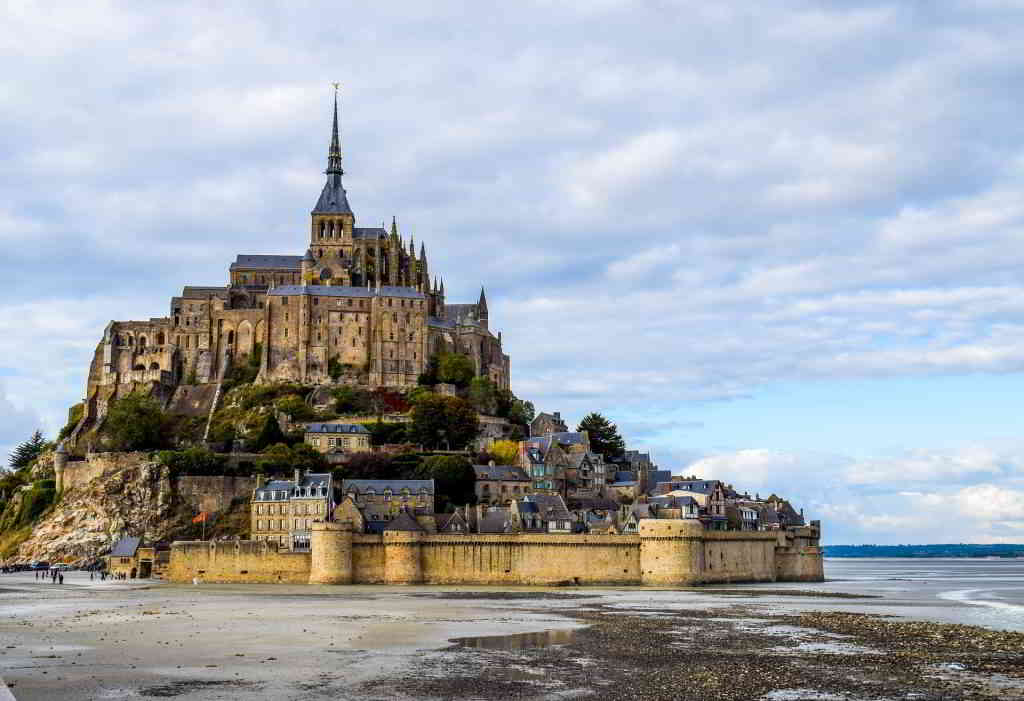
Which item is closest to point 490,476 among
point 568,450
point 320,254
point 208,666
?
point 568,450

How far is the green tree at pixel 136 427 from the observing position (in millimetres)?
96000

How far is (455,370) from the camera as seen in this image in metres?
107

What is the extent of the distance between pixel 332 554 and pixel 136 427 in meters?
32.8

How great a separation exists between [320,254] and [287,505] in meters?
44.8

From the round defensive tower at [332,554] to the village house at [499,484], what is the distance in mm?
16414

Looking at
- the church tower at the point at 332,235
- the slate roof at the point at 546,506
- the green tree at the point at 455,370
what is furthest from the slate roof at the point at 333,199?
the slate roof at the point at 546,506

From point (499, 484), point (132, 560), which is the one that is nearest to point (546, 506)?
point (499, 484)

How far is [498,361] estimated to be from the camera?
382 feet

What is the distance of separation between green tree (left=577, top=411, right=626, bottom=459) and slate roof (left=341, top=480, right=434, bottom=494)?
Answer: 27.6 m

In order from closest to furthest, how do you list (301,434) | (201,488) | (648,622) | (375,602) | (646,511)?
(648,622) < (375,602) < (646,511) < (201,488) < (301,434)

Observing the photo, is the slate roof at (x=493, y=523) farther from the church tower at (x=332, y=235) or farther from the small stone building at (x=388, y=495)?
the church tower at (x=332, y=235)

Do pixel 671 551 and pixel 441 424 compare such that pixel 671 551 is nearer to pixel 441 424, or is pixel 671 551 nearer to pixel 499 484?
pixel 499 484

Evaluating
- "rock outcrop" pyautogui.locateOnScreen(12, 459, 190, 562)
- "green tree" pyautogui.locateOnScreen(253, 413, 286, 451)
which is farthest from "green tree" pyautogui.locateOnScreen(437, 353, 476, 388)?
"rock outcrop" pyautogui.locateOnScreen(12, 459, 190, 562)

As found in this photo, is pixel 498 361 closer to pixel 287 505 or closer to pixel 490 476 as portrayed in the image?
pixel 490 476
